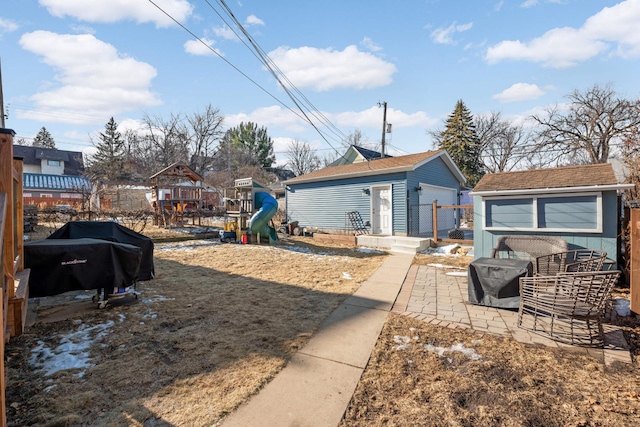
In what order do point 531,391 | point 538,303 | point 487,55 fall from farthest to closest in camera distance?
point 487,55, point 538,303, point 531,391

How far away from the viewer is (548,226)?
21.0 ft

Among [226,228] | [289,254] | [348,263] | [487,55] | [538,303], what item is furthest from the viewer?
[226,228]

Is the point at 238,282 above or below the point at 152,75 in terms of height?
below

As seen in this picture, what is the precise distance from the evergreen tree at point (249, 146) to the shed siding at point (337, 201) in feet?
81.0

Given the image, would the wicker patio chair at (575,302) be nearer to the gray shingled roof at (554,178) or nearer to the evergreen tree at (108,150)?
the gray shingled roof at (554,178)

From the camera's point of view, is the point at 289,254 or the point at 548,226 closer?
the point at 548,226

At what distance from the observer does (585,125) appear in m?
22.2

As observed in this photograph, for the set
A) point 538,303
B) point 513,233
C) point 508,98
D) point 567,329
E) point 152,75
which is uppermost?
point 508,98

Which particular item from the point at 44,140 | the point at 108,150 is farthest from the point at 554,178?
the point at 44,140

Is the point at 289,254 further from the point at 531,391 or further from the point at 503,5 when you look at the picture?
the point at 503,5

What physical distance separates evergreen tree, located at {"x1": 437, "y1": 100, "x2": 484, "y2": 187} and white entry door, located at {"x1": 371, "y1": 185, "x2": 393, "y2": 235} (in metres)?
17.9

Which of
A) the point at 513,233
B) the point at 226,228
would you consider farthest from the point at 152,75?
the point at 513,233

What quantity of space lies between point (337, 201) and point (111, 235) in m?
10.5

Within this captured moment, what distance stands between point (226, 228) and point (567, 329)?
1140cm
